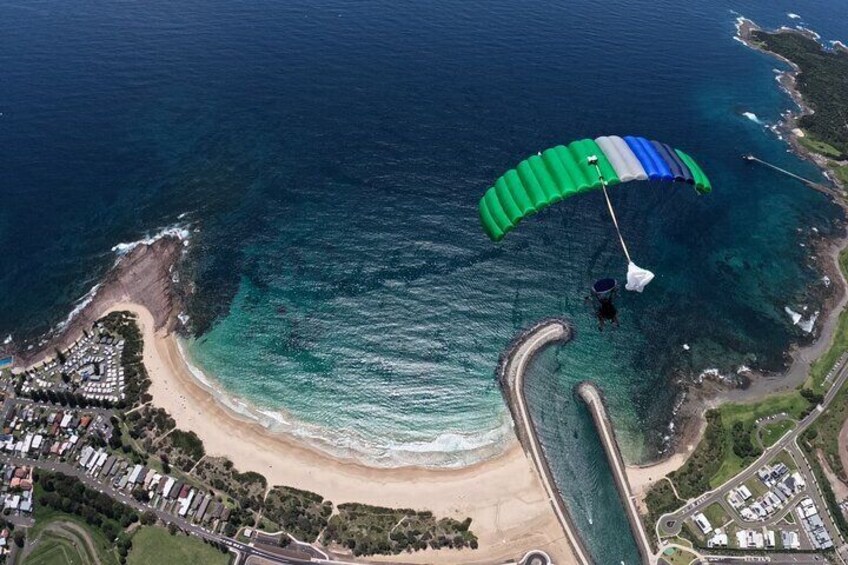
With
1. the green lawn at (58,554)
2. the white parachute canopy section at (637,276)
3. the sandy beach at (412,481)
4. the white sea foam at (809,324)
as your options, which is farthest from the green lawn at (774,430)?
the green lawn at (58,554)

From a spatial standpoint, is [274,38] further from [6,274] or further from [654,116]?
[654,116]

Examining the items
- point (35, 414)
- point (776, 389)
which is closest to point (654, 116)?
point (776, 389)

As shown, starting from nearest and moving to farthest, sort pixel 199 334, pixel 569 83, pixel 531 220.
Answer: pixel 199 334
pixel 531 220
pixel 569 83

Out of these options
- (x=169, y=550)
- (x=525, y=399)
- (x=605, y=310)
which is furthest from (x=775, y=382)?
(x=169, y=550)

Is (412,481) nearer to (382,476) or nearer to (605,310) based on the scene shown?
(382,476)

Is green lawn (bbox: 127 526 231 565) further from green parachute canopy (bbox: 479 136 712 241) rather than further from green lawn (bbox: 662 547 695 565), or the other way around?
green lawn (bbox: 662 547 695 565)

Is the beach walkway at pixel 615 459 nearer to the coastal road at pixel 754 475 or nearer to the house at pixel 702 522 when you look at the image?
the coastal road at pixel 754 475
